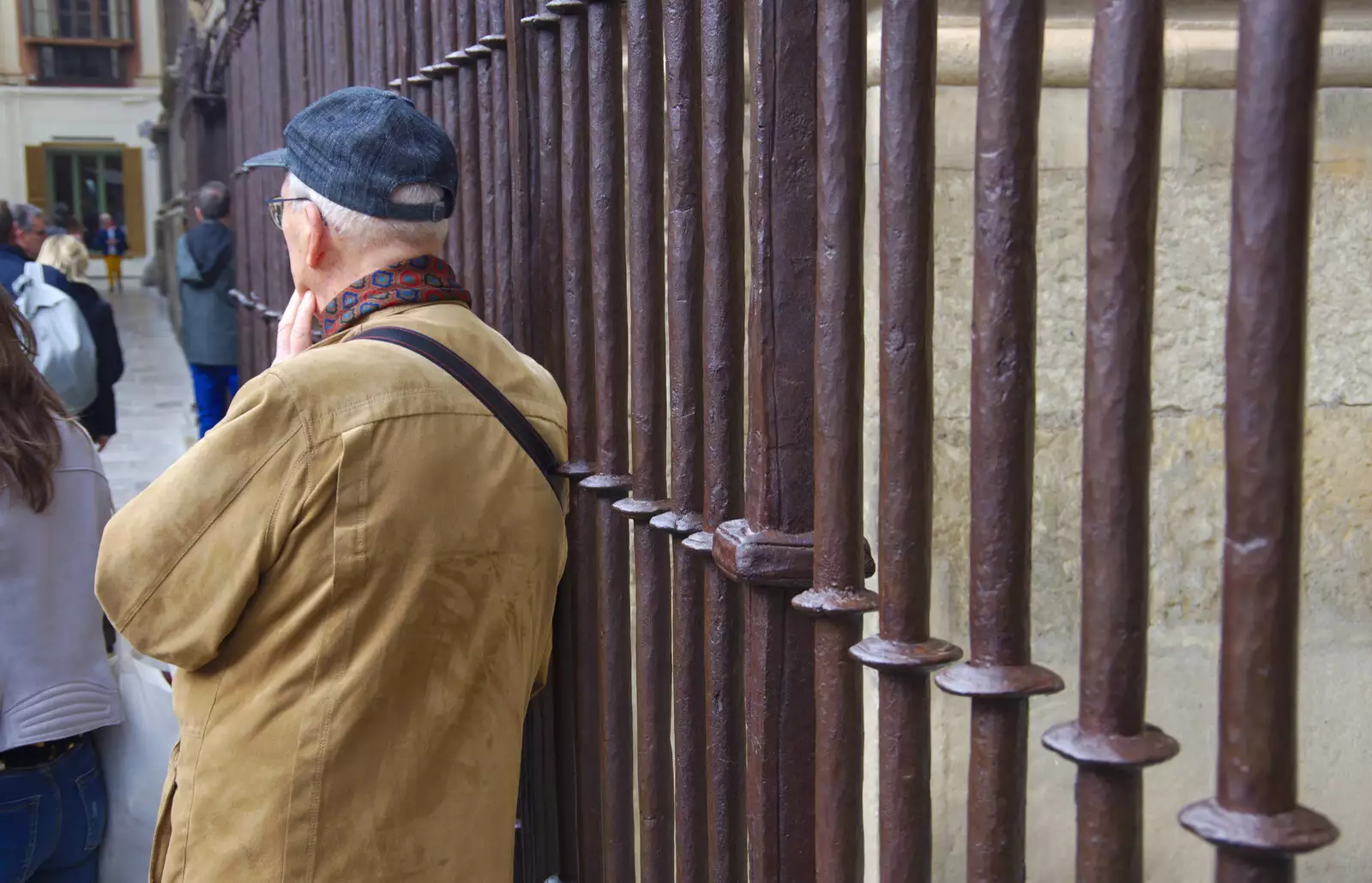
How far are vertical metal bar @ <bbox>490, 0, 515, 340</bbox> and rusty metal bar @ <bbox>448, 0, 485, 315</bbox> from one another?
0.36 feet

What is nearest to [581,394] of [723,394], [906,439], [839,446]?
→ [723,394]

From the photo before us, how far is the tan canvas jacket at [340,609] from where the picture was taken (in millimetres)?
1706

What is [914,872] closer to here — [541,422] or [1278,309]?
[1278,309]

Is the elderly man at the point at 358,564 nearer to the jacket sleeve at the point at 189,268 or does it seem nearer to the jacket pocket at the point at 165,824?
the jacket pocket at the point at 165,824

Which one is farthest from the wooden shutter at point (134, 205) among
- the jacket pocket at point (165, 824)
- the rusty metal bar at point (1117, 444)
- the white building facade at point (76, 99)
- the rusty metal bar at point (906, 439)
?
the rusty metal bar at point (1117, 444)

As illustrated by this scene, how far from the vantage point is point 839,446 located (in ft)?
4.63

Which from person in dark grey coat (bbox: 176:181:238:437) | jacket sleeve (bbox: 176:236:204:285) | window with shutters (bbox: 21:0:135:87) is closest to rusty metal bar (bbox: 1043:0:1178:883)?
person in dark grey coat (bbox: 176:181:238:437)

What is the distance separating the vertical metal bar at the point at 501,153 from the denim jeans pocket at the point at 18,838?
1224 millimetres

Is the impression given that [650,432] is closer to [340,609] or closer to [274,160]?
[340,609]

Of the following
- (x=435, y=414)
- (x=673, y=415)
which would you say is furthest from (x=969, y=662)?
(x=435, y=414)

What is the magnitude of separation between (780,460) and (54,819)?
1.77 metres

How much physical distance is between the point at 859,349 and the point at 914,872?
514 millimetres

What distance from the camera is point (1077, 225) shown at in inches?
108

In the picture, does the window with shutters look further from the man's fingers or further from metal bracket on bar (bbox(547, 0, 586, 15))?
metal bracket on bar (bbox(547, 0, 586, 15))
